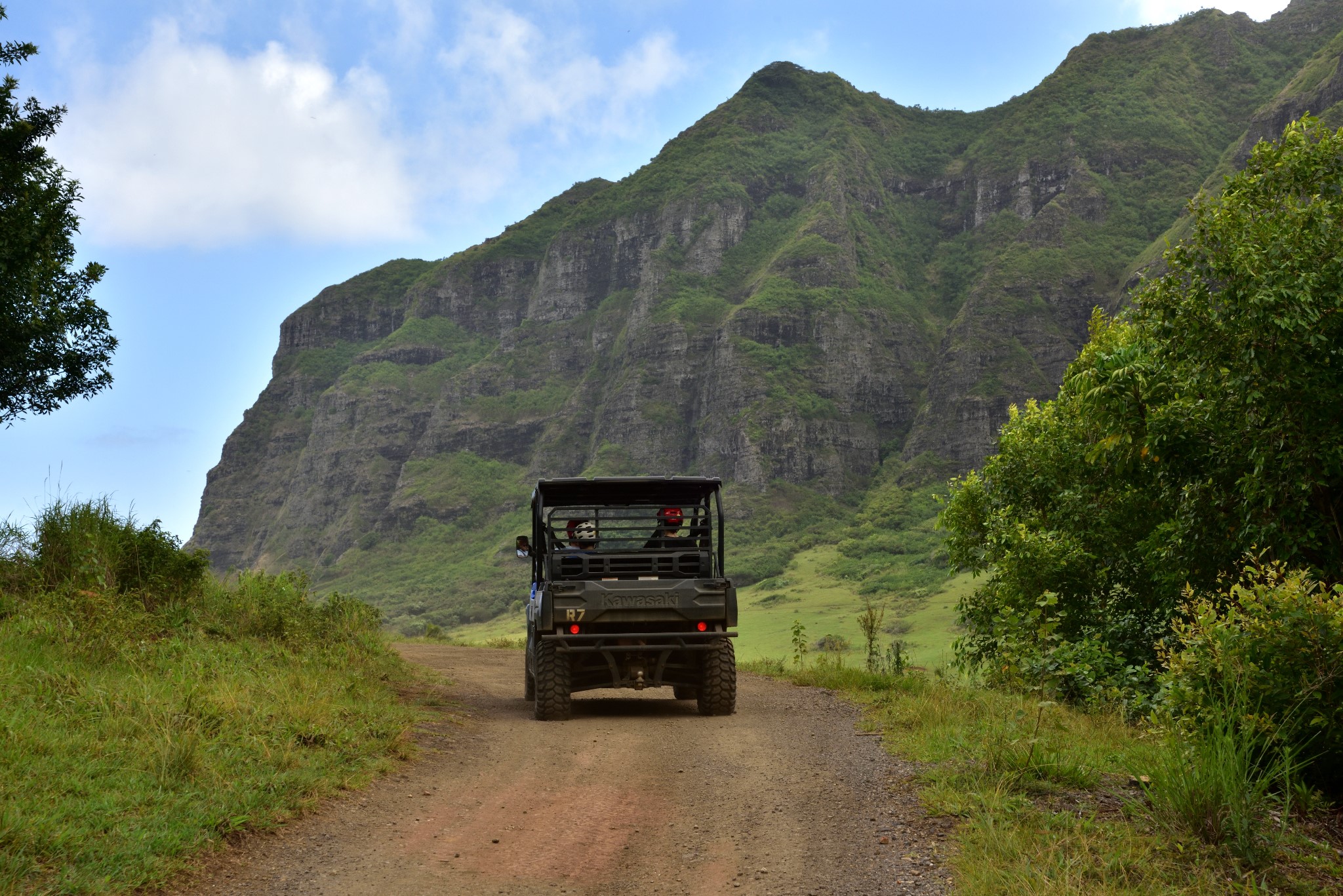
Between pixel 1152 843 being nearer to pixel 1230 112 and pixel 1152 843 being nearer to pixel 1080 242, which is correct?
pixel 1080 242

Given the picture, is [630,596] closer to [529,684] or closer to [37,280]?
[529,684]

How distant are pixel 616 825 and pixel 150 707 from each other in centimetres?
424

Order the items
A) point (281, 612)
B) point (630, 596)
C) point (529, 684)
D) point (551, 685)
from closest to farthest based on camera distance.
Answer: point (551, 685)
point (630, 596)
point (281, 612)
point (529, 684)

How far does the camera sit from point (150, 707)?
858 centimetres

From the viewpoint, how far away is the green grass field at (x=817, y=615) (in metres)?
79.8

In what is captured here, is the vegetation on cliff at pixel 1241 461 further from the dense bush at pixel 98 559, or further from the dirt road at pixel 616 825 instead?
the dense bush at pixel 98 559

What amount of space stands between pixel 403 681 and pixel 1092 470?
1281 centimetres

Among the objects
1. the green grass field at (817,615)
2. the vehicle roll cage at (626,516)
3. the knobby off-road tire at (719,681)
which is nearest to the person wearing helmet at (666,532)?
the vehicle roll cage at (626,516)

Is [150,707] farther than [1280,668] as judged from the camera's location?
Yes

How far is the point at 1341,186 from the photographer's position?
11.5m

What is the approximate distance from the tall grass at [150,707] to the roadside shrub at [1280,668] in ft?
21.1

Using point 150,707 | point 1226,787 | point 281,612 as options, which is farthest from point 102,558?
point 1226,787

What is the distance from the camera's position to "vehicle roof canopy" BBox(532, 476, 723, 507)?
14.1m

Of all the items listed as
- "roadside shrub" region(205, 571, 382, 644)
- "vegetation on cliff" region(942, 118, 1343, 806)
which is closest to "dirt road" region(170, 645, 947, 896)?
"vegetation on cliff" region(942, 118, 1343, 806)
